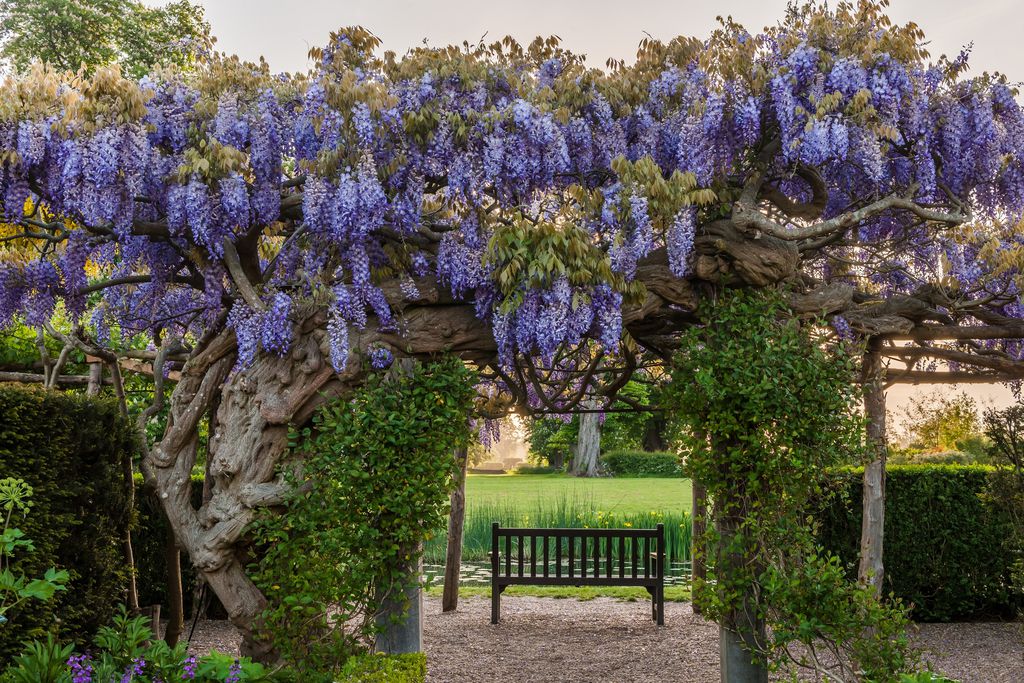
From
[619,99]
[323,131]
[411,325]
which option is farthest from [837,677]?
[323,131]

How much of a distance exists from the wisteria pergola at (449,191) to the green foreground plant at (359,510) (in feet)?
0.92

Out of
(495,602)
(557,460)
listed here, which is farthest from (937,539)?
(557,460)

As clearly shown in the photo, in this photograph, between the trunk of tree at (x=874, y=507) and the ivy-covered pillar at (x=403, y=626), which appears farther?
the trunk of tree at (x=874, y=507)

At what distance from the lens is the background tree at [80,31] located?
48.6 feet

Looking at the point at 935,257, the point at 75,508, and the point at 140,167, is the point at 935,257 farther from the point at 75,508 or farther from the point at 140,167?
the point at 75,508

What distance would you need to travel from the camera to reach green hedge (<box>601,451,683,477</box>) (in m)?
22.0

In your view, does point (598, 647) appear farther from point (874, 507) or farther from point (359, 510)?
point (359, 510)

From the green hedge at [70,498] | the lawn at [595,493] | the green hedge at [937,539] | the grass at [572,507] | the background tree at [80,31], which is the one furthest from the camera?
the lawn at [595,493]

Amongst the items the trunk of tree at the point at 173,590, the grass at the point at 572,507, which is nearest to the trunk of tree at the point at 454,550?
the grass at the point at 572,507

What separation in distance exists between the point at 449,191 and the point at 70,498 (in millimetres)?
2841

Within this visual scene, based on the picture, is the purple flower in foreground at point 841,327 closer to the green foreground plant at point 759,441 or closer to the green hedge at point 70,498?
the green foreground plant at point 759,441

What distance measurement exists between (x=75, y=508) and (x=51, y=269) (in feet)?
5.08

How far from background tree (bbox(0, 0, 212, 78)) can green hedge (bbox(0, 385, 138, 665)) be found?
10849mm

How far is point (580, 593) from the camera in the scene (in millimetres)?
10414
